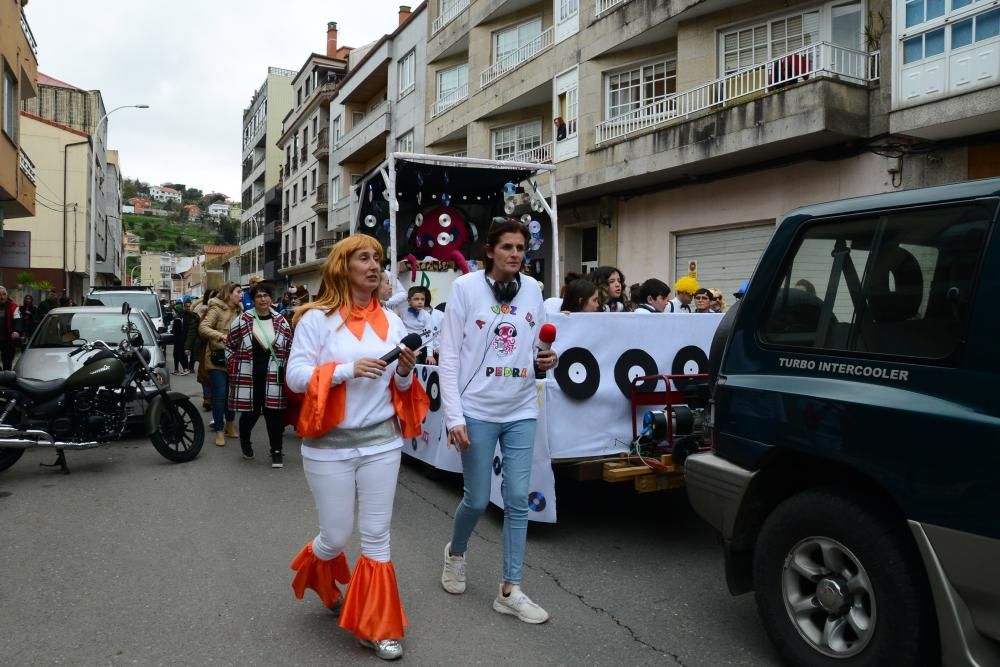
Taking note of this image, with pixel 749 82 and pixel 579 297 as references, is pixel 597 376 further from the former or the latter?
pixel 749 82

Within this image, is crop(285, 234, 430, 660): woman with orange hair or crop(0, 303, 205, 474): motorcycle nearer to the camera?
crop(285, 234, 430, 660): woman with orange hair

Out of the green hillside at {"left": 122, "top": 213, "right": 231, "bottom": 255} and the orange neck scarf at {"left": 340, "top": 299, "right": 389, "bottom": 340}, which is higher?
the green hillside at {"left": 122, "top": 213, "right": 231, "bottom": 255}

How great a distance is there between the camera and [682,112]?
15.6 m

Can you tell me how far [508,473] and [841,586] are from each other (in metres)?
1.57

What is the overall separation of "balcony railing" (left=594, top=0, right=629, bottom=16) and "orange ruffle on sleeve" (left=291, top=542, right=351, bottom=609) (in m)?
15.9

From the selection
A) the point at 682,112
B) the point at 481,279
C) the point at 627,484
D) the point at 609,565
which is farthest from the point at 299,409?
the point at 682,112

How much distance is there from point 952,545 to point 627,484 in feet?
14.0

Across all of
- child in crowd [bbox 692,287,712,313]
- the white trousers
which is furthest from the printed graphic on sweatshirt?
child in crowd [bbox 692,287,712,313]

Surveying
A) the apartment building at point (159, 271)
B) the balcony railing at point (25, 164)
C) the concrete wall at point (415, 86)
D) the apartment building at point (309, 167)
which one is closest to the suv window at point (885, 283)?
the balcony railing at point (25, 164)

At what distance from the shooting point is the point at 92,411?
7379 millimetres

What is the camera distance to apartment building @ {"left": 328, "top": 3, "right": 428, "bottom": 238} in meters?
27.8

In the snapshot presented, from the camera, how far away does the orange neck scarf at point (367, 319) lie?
11.3 ft

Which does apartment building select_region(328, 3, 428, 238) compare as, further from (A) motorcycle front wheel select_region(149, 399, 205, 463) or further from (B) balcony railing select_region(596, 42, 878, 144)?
(A) motorcycle front wheel select_region(149, 399, 205, 463)

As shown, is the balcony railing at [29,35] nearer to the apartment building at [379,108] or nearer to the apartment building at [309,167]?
the apartment building at [379,108]
